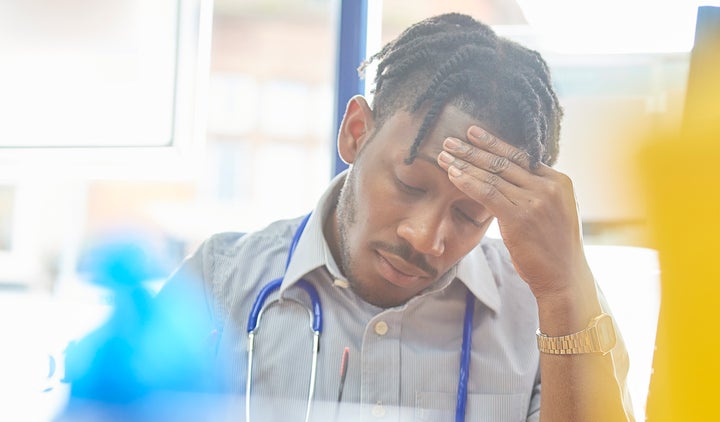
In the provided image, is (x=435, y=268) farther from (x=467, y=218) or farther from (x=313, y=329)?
(x=313, y=329)

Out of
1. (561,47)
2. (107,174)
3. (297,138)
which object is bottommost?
(107,174)

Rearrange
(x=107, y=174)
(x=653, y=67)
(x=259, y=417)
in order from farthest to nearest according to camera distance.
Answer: (x=107, y=174)
(x=653, y=67)
(x=259, y=417)

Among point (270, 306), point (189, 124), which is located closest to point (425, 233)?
point (270, 306)

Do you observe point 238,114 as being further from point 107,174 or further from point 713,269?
point 713,269

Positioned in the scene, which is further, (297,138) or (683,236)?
(297,138)

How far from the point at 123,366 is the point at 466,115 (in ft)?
1.83

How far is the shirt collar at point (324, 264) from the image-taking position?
94 cm

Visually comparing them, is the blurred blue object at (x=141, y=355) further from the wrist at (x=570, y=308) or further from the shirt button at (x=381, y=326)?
the wrist at (x=570, y=308)

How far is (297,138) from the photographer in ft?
4.96

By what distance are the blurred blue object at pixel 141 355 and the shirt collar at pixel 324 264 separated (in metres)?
0.15

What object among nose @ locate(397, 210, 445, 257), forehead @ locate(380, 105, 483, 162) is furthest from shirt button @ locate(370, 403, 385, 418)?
forehead @ locate(380, 105, 483, 162)

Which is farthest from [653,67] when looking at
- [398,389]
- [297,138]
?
[297,138]

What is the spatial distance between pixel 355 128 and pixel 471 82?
0.58 feet

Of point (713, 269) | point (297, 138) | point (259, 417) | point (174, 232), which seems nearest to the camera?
point (713, 269)
